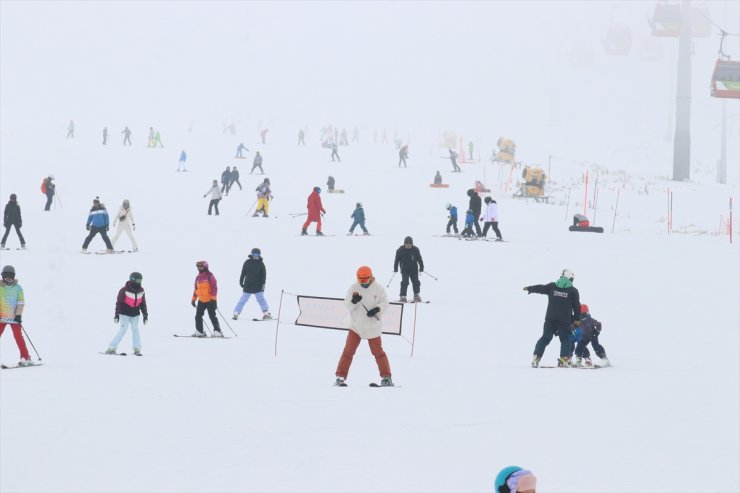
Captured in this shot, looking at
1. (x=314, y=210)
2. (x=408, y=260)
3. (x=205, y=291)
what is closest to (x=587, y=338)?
(x=205, y=291)

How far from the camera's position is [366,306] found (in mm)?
11695

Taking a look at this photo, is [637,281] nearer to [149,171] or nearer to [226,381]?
[226,381]

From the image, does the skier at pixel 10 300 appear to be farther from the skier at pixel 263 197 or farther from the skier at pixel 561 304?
→ the skier at pixel 263 197

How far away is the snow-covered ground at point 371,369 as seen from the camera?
30.4 feet

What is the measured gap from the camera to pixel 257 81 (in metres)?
156

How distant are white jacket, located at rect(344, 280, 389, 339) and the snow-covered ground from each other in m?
0.73

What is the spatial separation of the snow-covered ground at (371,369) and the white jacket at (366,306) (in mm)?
728

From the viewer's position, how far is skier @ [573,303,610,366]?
14188mm

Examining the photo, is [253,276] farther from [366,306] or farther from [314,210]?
[314,210]

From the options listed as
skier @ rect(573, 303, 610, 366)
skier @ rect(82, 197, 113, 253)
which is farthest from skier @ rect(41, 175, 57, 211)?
skier @ rect(573, 303, 610, 366)

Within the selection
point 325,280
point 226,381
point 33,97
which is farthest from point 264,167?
point 33,97

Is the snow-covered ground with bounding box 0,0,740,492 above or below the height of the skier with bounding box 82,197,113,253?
below

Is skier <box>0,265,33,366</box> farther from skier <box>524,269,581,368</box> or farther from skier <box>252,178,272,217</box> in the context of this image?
skier <box>252,178,272,217</box>

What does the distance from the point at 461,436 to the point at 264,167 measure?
3999 centimetres
